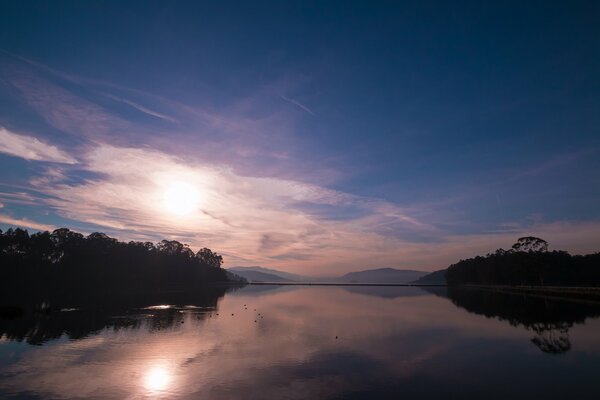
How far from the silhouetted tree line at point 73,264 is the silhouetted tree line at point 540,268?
15487cm

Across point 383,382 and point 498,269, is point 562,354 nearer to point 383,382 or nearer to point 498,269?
point 383,382

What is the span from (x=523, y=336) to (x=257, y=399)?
124 feet

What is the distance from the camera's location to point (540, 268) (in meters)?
130

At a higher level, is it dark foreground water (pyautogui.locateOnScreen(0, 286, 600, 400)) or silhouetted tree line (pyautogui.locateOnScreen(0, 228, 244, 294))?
silhouetted tree line (pyautogui.locateOnScreen(0, 228, 244, 294))

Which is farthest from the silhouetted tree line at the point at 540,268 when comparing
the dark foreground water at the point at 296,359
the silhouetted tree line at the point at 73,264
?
the silhouetted tree line at the point at 73,264

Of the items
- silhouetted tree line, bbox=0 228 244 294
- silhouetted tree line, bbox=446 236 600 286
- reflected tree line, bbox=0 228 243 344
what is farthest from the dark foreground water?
silhouetted tree line, bbox=446 236 600 286

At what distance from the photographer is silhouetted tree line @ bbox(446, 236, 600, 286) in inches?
5182

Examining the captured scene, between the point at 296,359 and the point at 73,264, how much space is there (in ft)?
383

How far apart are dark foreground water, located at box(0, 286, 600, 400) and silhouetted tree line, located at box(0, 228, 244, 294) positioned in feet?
207

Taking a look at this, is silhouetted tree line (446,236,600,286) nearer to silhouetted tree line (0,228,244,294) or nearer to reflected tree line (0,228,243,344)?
reflected tree line (0,228,243,344)

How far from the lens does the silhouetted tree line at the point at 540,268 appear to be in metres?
132

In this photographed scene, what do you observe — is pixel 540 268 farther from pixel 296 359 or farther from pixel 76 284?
pixel 76 284

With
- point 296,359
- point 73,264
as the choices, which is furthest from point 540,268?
point 73,264

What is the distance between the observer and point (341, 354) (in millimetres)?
33406
